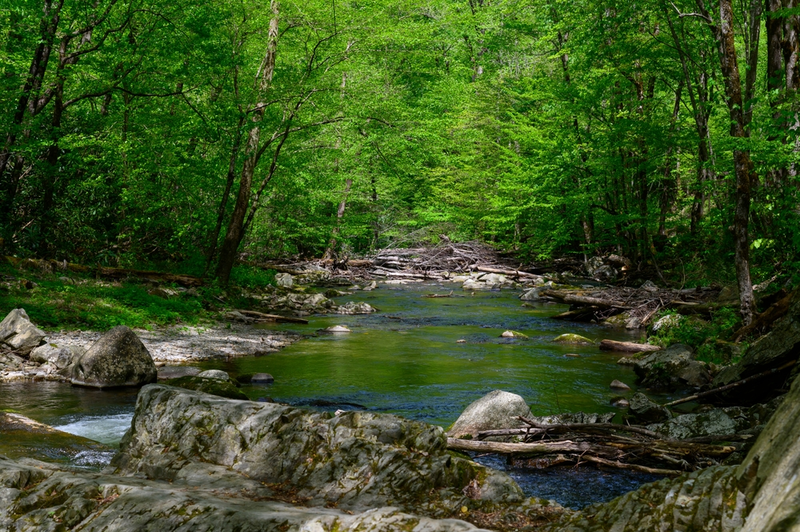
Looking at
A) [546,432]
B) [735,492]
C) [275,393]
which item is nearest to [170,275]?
[275,393]

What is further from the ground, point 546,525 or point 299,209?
point 299,209

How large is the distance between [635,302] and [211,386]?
1230 cm

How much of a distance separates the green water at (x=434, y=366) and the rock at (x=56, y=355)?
2083mm

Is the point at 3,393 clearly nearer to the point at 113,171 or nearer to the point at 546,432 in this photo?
the point at 546,432

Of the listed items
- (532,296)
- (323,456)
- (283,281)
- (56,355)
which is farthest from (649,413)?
(283,281)

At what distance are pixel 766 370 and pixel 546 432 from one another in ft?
10.3

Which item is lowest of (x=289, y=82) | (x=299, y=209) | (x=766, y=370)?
(x=766, y=370)

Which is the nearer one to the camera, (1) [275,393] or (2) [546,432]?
(2) [546,432]

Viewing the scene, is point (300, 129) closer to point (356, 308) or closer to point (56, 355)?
point (356, 308)

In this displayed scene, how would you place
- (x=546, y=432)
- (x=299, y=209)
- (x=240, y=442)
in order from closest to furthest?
(x=240, y=442)
(x=546, y=432)
(x=299, y=209)

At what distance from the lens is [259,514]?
113 inches

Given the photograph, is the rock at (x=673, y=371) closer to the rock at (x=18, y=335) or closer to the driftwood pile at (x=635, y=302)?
the driftwood pile at (x=635, y=302)

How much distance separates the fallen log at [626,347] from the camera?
1162 centimetres

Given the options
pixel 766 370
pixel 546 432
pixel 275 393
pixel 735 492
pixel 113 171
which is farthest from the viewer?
pixel 113 171
